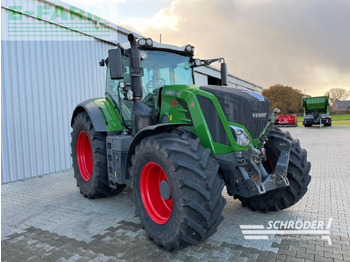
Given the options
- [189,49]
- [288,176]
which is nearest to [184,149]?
[288,176]

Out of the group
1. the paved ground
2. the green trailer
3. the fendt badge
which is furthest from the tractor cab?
the green trailer

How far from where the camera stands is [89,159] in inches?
212

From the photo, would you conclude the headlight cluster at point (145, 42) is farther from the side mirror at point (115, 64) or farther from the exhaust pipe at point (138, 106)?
the side mirror at point (115, 64)

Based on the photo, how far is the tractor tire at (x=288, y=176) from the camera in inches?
145

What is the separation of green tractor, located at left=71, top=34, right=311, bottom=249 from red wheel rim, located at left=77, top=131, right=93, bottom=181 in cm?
75

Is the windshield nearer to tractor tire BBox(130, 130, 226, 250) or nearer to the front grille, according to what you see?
the front grille

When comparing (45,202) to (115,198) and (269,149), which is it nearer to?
(115,198)

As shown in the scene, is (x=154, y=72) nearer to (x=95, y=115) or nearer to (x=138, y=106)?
(x=138, y=106)

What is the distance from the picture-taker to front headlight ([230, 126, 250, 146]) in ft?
10.4

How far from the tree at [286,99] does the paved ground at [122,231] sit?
49510mm

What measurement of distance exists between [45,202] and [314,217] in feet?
14.3

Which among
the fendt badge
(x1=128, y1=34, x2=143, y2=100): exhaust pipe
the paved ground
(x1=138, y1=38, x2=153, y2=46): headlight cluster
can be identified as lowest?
the paved ground

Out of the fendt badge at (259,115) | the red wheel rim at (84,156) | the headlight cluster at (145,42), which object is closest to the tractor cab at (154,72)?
the headlight cluster at (145,42)

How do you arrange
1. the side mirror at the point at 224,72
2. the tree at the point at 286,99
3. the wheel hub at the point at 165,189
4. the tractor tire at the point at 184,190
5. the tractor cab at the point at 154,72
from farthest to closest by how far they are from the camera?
the tree at the point at 286,99, the side mirror at the point at 224,72, the tractor cab at the point at 154,72, the wheel hub at the point at 165,189, the tractor tire at the point at 184,190
